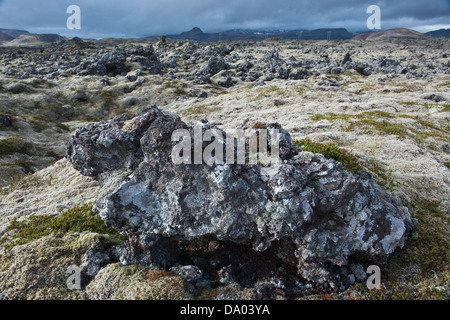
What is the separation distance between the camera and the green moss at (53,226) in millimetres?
13109

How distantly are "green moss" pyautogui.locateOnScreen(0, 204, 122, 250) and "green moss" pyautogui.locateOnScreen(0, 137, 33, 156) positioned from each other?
647 inches

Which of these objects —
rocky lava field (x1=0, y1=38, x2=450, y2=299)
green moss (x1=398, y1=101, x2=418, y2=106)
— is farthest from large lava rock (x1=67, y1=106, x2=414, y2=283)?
green moss (x1=398, y1=101, x2=418, y2=106)

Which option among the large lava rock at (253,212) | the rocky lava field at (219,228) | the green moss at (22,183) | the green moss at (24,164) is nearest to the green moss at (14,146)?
the green moss at (24,164)

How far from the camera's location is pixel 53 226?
45.0 ft

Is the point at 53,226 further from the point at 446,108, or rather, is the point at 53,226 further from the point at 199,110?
the point at 446,108

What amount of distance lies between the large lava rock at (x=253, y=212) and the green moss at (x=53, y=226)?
332 centimetres

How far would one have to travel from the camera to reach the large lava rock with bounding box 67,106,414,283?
400 inches

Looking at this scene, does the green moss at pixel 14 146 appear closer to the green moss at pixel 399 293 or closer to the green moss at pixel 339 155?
the green moss at pixel 339 155

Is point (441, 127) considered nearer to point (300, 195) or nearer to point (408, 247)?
point (408, 247)

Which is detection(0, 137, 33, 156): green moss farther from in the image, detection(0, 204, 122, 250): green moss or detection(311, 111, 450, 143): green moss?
detection(311, 111, 450, 143): green moss

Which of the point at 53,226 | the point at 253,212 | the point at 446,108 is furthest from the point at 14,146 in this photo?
the point at 446,108

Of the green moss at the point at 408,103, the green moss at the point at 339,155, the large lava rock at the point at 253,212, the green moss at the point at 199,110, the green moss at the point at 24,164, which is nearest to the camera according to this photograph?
the large lava rock at the point at 253,212

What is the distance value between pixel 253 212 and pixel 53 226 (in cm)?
1085

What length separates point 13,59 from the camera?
439 ft
